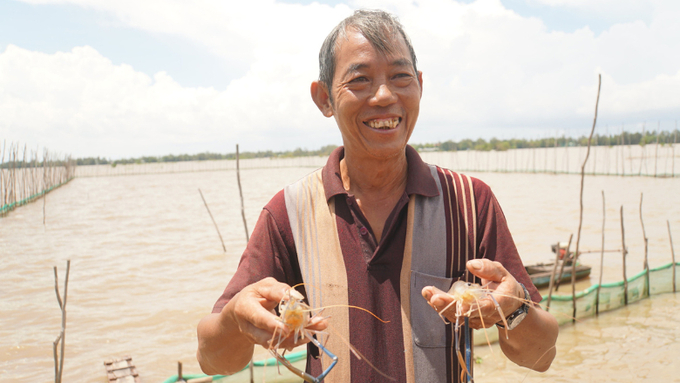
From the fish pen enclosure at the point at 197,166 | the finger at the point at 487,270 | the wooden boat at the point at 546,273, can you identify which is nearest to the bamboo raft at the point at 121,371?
the finger at the point at 487,270

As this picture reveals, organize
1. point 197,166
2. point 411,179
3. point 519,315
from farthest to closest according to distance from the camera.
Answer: point 197,166
point 411,179
point 519,315

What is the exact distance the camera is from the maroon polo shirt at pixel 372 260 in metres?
1.40

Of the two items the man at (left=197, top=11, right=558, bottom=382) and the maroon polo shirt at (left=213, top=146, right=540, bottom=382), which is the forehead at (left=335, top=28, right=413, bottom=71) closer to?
the man at (left=197, top=11, right=558, bottom=382)

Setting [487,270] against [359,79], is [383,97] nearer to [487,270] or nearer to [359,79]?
[359,79]

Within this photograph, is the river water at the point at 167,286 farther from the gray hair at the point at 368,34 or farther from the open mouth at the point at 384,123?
the gray hair at the point at 368,34

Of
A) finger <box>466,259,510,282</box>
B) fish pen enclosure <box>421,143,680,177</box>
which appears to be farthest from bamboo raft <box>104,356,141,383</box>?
fish pen enclosure <box>421,143,680,177</box>

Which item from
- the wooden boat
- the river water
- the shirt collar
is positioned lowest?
the river water

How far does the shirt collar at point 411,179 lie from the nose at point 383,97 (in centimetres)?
25

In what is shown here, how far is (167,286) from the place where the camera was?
356 inches

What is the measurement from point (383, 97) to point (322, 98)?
0.34 meters

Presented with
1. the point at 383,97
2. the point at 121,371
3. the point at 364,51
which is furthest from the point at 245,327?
the point at 121,371

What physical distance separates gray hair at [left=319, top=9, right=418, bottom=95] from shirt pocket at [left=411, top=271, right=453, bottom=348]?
0.74 metres

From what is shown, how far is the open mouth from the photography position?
1484 millimetres

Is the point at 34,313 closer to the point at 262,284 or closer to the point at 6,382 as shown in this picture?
the point at 6,382
